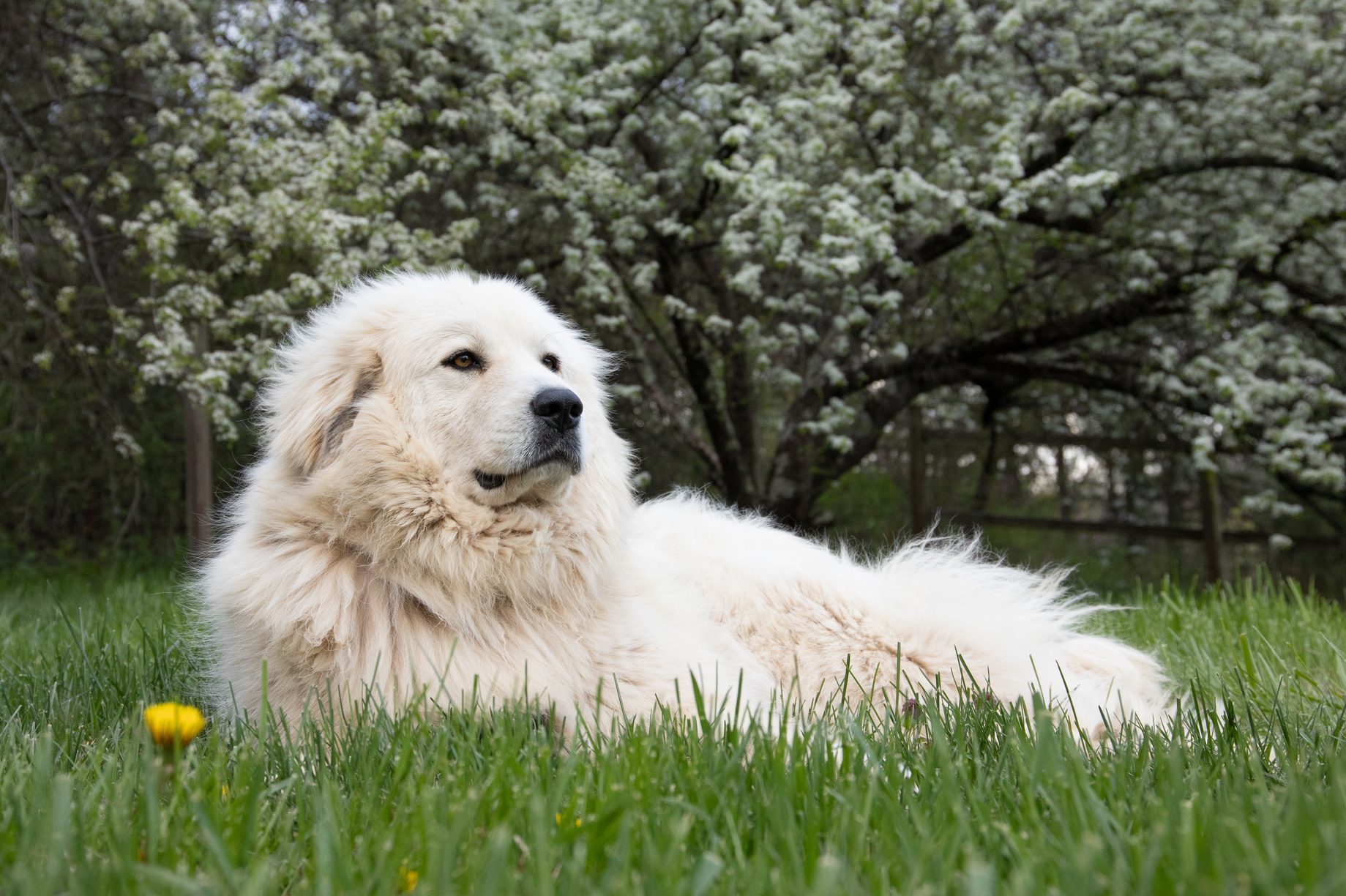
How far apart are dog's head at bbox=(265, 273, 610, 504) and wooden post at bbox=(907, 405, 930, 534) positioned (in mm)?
6933

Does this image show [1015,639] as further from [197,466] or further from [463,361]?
[197,466]

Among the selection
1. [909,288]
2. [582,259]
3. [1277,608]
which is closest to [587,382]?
[1277,608]

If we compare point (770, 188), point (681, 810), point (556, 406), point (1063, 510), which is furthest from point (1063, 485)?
point (681, 810)

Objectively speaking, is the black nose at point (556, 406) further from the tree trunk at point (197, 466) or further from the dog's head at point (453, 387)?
the tree trunk at point (197, 466)

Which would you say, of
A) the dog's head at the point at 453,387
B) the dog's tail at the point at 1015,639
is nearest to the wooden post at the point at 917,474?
the dog's tail at the point at 1015,639

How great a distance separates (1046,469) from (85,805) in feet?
30.3

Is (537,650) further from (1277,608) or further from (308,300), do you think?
(308,300)

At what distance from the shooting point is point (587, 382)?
3119mm

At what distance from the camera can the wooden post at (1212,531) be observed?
9.27m

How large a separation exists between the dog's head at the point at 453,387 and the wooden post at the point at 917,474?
693 centimetres

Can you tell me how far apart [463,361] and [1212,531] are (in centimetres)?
846

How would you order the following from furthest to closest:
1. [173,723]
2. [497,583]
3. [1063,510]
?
[1063,510]
[497,583]
[173,723]

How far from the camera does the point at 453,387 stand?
2738mm

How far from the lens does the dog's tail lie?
3.06 metres
